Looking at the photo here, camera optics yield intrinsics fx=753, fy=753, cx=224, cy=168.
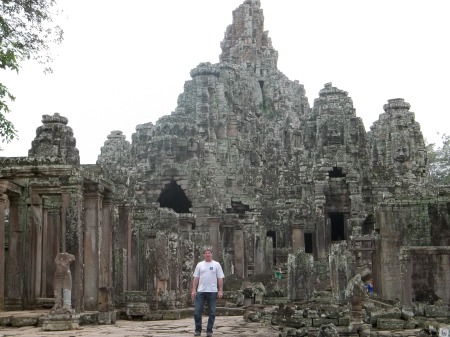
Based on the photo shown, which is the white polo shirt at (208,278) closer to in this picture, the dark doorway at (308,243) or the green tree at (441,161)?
the dark doorway at (308,243)

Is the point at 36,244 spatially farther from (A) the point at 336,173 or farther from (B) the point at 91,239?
(A) the point at 336,173

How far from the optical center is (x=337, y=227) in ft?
146

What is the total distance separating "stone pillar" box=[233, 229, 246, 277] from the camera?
109 feet

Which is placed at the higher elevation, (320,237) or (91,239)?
(320,237)

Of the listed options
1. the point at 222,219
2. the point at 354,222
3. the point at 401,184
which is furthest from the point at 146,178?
the point at 401,184

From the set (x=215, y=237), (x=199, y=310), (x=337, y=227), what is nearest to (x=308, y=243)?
(x=337, y=227)

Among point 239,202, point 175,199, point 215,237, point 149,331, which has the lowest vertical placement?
point 149,331

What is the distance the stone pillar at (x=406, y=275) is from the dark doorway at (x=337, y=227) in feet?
80.3

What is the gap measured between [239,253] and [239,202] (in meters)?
9.71

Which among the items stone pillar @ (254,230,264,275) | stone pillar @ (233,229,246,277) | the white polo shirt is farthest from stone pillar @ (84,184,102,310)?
stone pillar @ (254,230,264,275)

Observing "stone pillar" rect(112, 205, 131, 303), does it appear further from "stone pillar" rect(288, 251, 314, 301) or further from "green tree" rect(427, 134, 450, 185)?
"green tree" rect(427, 134, 450, 185)

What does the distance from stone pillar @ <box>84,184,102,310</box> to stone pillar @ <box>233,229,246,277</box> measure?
1598 cm

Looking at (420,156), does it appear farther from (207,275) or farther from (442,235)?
(207,275)

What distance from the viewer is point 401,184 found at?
40.0 metres
